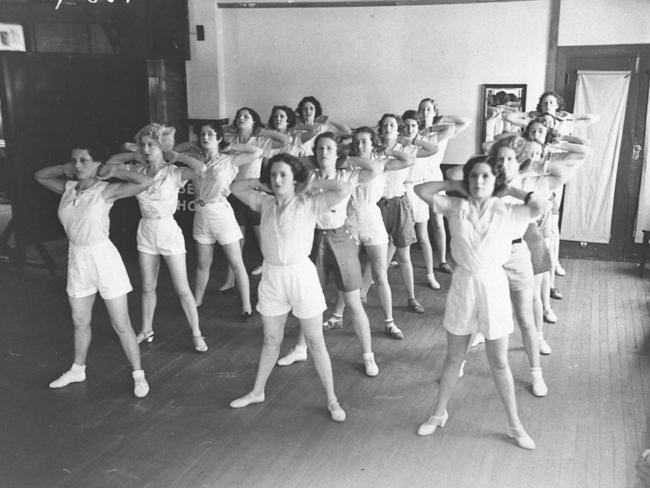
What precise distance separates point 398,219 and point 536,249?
1.49 meters

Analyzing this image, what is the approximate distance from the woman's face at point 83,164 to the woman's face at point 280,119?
295 centimetres

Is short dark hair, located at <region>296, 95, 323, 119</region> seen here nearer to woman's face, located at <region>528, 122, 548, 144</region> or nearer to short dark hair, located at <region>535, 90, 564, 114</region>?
short dark hair, located at <region>535, 90, 564, 114</region>

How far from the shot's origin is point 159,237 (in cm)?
533

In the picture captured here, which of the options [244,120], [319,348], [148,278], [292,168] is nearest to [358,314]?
[319,348]

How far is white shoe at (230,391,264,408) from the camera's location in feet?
15.3

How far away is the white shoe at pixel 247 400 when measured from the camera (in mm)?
4669

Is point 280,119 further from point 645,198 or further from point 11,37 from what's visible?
point 11,37

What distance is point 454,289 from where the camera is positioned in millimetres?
4031

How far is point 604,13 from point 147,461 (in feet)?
22.2

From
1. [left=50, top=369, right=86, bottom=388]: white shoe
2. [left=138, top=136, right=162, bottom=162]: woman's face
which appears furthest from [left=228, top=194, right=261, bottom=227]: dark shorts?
[left=50, top=369, right=86, bottom=388]: white shoe

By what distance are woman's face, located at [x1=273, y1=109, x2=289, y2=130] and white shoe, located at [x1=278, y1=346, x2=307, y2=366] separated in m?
2.78

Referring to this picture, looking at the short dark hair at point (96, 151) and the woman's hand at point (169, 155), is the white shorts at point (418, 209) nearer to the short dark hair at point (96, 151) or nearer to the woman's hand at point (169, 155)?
the woman's hand at point (169, 155)

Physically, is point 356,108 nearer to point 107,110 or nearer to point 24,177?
point 107,110

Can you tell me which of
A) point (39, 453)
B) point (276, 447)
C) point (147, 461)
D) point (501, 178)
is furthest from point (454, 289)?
point (39, 453)
